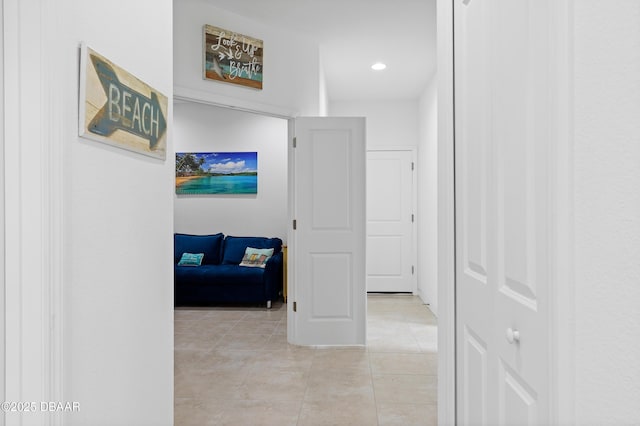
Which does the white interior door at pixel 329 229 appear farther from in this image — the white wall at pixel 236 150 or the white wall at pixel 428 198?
the white wall at pixel 236 150

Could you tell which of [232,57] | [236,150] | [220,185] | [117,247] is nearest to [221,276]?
[220,185]

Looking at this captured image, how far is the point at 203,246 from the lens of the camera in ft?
20.9

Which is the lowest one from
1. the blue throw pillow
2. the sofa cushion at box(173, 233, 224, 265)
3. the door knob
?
the blue throw pillow

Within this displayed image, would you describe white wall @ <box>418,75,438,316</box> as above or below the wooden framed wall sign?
below

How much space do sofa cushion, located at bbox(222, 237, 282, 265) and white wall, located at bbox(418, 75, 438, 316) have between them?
1962 mm

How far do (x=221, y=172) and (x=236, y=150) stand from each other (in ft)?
1.25

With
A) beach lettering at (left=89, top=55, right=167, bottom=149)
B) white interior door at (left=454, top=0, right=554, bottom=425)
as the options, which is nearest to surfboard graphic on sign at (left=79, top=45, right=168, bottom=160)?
beach lettering at (left=89, top=55, right=167, bottom=149)

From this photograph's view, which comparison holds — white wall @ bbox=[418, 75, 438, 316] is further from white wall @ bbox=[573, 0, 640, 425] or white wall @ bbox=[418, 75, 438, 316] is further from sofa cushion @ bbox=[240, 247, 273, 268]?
white wall @ bbox=[573, 0, 640, 425]

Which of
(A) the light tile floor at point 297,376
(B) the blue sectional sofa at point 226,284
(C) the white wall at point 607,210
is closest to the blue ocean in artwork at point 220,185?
(B) the blue sectional sofa at point 226,284

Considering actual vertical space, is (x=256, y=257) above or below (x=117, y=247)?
below

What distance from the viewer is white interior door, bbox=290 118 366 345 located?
13.6ft

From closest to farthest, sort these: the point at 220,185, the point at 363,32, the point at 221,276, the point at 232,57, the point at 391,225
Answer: the point at 232,57
the point at 363,32
the point at 221,276
the point at 220,185
the point at 391,225

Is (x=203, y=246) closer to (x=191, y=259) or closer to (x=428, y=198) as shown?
(x=191, y=259)

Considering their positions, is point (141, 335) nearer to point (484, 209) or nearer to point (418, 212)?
point (484, 209)
